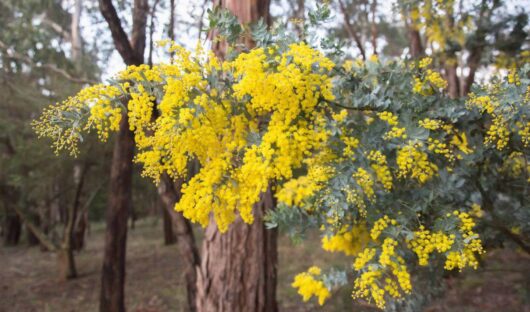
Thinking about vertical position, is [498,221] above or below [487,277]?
above

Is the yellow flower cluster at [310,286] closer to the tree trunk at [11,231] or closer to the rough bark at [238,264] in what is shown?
the rough bark at [238,264]

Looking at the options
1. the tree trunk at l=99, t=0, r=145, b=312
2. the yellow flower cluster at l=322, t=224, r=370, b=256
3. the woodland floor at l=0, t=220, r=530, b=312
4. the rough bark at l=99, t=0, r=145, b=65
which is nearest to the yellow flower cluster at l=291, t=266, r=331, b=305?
the yellow flower cluster at l=322, t=224, r=370, b=256

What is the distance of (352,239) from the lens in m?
2.32

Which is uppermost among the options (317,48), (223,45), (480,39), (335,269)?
(480,39)

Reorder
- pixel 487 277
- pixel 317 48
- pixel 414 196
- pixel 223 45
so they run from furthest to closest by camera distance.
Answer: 1. pixel 487 277
2. pixel 223 45
3. pixel 414 196
4. pixel 317 48

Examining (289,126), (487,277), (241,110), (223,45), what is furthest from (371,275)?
(487,277)

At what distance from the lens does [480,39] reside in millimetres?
4773

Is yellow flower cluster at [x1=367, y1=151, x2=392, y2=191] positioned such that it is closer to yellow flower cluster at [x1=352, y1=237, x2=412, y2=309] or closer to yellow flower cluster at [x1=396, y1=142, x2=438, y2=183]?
yellow flower cluster at [x1=396, y1=142, x2=438, y2=183]

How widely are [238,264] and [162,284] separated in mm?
5669

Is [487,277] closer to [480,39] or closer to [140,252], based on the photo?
[480,39]

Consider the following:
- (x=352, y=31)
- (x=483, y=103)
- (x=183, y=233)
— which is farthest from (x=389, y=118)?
(x=352, y=31)

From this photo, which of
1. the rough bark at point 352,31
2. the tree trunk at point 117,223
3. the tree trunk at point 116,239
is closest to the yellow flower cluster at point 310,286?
the rough bark at point 352,31

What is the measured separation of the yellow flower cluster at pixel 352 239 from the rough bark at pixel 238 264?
1071 millimetres

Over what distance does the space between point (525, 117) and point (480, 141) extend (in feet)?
1.32
